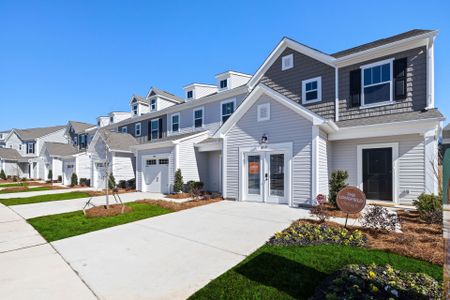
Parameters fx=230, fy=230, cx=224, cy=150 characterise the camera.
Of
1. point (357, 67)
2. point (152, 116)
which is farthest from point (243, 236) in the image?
point (152, 116)

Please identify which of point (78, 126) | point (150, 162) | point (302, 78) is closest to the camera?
point (302, 78)

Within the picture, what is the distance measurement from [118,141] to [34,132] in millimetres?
32396

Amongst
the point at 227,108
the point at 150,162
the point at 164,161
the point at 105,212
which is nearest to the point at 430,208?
the point at 105,212

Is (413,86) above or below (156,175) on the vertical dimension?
above

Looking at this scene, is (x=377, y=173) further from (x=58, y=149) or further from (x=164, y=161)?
(x=58, y=149)

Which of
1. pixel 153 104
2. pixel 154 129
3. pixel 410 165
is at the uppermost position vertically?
pixel 153 104

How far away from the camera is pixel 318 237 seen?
17.9 feet

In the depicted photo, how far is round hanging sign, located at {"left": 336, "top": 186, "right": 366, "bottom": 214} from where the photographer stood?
588 cm

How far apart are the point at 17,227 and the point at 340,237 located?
9727 mm

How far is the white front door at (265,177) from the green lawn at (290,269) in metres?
5.46

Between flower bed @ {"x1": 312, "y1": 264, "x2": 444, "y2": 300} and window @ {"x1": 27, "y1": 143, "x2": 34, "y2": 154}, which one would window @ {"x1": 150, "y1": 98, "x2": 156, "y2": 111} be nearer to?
flower bed @ {"x1": 312, "y1": 264, "x2": 444, "y2": 300}

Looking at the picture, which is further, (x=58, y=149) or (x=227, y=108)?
(x=58, y=149)

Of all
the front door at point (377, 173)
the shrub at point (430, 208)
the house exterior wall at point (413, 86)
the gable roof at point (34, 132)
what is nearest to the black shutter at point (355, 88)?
the house exterior wall at point (413, 86)

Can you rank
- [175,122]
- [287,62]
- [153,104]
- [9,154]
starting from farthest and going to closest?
[9,154]
[153,104]
[175,122]
[287,62]
